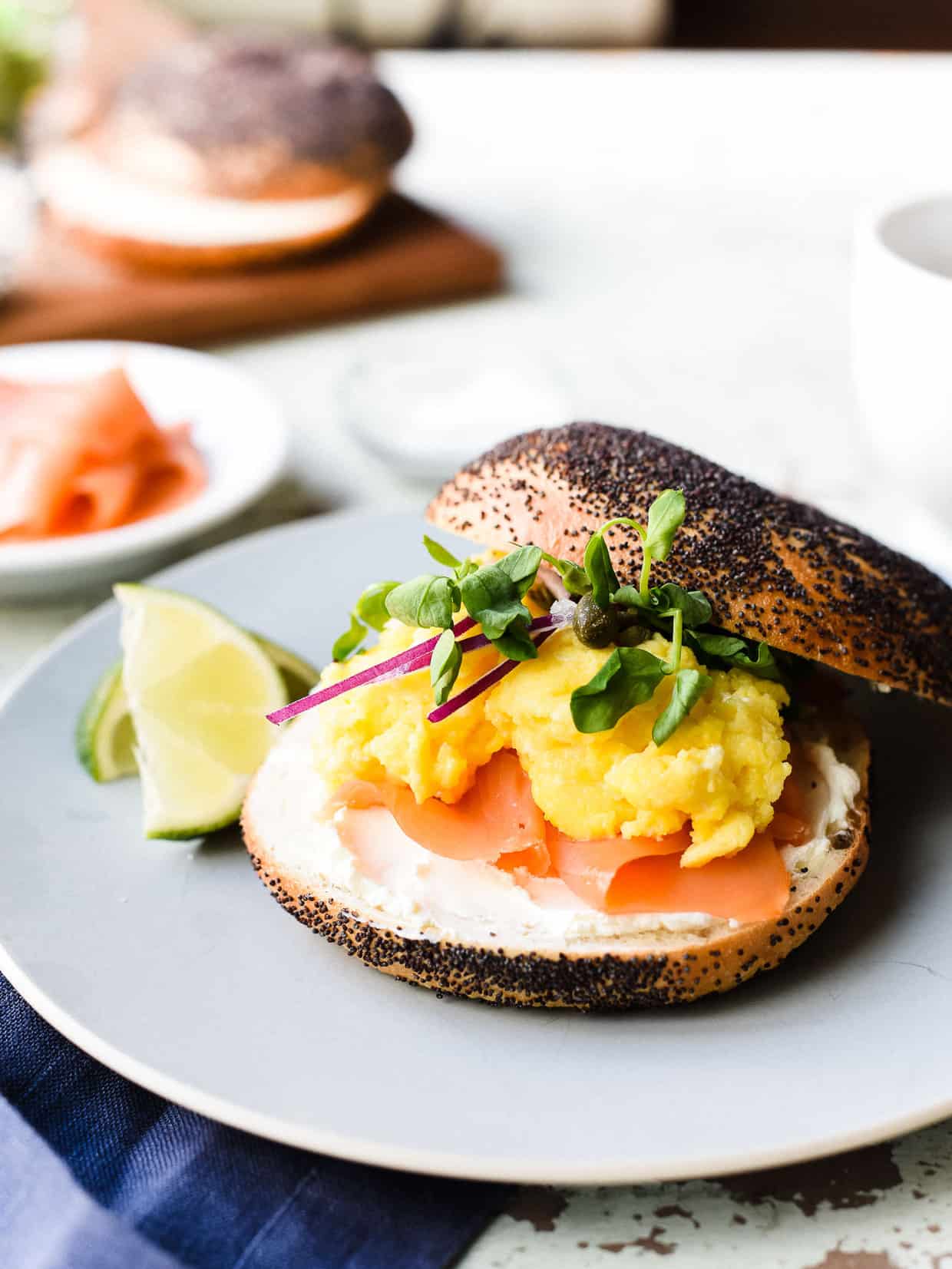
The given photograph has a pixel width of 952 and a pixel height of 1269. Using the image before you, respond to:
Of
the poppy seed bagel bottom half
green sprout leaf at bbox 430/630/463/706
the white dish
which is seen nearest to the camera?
the poppy seed bagel bottom half

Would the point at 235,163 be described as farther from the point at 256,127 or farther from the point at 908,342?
the point at 908,342

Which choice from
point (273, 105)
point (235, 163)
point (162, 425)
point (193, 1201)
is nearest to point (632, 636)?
point (193, 1201)

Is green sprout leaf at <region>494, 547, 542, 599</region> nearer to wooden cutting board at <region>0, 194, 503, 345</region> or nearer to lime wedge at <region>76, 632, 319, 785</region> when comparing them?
lime wedge at <region>76, 632, 319, 785</region>

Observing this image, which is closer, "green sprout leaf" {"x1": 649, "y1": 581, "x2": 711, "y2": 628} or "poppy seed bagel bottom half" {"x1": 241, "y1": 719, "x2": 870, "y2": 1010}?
"poppy seed bagel bottom half" {"x1": 241, "y1": 719, "x2": 870, "y2": 1010}

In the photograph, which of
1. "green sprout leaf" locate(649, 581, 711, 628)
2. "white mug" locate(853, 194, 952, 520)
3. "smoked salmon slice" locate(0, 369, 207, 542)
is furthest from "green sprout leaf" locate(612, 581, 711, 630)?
"smoked salmon slice" locate(0, 369, 207, 542)

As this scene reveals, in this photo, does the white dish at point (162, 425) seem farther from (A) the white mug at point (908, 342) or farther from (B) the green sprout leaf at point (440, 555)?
(A) the white mug at point (908, 342)

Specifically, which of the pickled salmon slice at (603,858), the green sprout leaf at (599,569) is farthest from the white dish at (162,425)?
the pickled salmon slice at (603,858)
